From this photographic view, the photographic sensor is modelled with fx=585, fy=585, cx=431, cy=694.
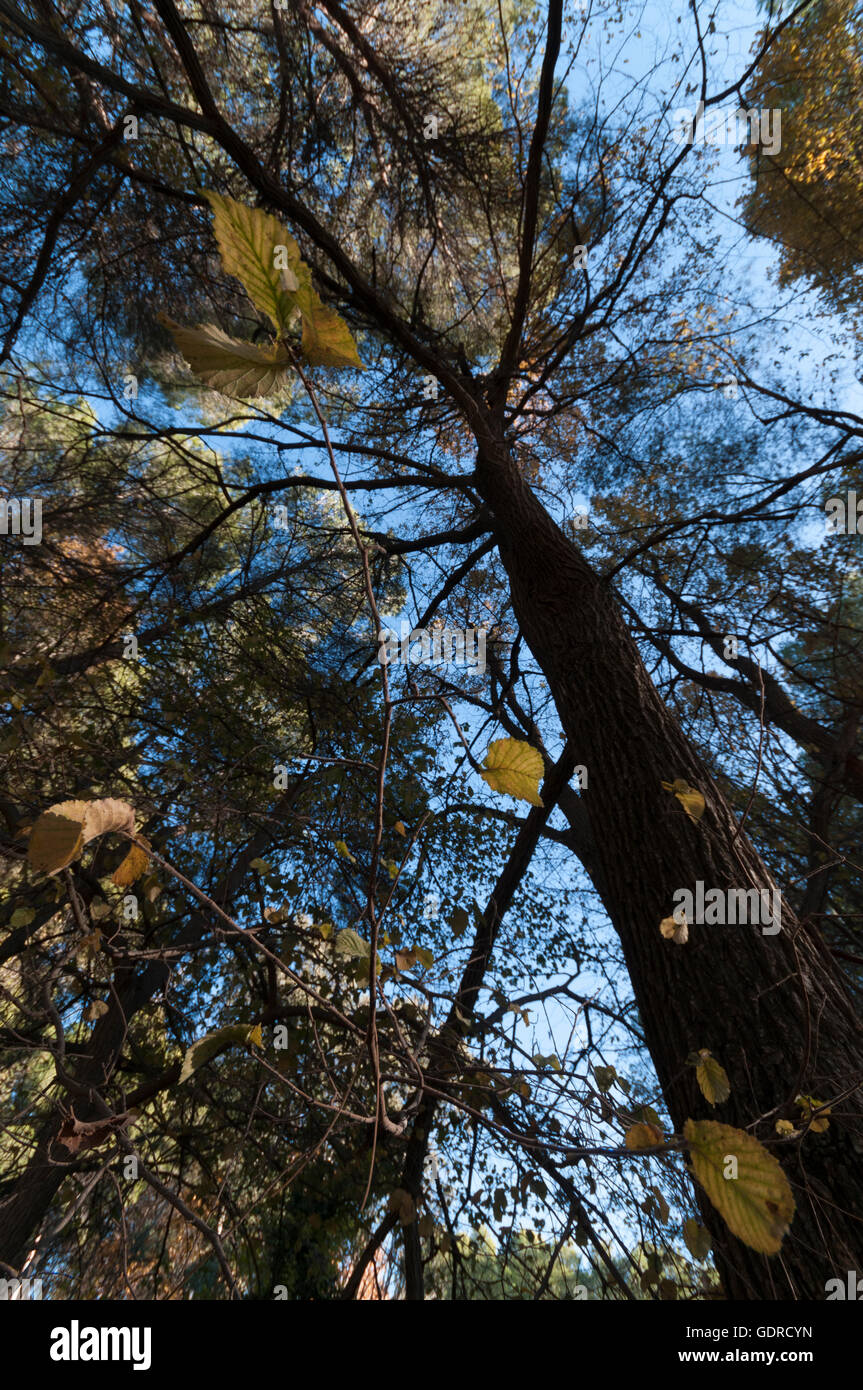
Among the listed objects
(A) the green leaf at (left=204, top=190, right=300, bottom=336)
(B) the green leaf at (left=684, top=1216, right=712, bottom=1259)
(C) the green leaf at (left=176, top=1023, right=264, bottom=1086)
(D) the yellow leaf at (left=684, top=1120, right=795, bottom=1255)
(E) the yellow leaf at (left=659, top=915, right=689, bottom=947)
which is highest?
(A) the green leaf at (left=204, top=190, right=300, bottom=336)

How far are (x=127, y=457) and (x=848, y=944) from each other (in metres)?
5.23

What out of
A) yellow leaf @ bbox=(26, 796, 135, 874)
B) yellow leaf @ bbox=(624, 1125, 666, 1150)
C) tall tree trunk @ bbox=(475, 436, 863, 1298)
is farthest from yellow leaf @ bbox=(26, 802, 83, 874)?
tall tree trunk @ bbox=(475, 436, 863, 1298)

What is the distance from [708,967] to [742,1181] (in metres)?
0.92

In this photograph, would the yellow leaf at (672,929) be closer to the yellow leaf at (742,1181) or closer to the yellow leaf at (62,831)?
the yellow leaf at (742,1181)

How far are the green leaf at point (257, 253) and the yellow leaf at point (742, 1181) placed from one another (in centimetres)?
79

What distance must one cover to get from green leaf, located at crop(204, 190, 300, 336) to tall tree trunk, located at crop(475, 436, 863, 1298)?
1.04 metres

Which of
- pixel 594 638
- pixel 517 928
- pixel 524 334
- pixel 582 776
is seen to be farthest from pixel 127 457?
pixel 517 928

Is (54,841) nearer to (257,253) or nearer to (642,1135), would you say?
(257,253)

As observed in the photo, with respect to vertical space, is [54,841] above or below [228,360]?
below

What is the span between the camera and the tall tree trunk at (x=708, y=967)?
3.41ft

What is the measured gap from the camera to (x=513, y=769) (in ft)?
2.54

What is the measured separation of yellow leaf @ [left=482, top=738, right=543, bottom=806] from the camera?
77cm

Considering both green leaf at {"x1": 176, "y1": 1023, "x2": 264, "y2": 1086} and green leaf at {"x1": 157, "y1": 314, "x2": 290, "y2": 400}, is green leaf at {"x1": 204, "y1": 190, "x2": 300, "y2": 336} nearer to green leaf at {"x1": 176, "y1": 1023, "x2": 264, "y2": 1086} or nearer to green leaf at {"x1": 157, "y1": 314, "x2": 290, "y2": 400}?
green leaf at {"x1": 157, "y1": 314, "x2": 290, "y2": 400}

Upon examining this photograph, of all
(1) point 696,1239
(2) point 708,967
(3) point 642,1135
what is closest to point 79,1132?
(3) point 642,1135
